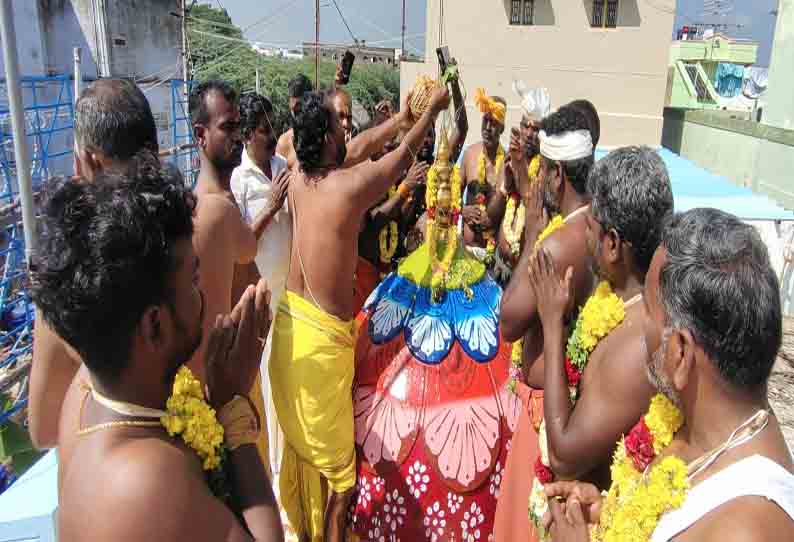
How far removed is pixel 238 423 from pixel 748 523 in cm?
107

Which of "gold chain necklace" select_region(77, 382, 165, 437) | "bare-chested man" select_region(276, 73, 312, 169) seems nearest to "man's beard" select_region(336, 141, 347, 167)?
"gold chain necklace" select_region(77, 382, 165, 437)

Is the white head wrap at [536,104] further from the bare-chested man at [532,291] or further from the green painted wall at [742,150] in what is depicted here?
the green painted wall at [742,150]

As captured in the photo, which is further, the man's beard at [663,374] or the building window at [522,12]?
the building window at [522,12]

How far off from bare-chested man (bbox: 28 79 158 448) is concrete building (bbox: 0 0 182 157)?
1122 cm

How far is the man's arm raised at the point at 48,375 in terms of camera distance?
5.98ft

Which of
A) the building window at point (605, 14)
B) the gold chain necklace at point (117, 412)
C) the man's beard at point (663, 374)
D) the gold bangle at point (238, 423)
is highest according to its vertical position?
the building window at point (605, 14)

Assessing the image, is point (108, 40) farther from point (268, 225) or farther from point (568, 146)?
point (568, 146)

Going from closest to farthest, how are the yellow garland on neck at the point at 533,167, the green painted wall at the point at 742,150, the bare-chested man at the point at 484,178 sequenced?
the yellow garland on neck at the point at 533,167, the bare-chested man at the point at 484,178, the green painted wall at the point at 742,150

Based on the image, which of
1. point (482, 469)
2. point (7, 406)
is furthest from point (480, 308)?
point (7, 406)

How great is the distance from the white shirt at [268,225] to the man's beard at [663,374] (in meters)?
2.59

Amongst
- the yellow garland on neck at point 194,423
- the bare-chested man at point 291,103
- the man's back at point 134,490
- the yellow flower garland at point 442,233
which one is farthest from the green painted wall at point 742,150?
the man's back at point 134,490

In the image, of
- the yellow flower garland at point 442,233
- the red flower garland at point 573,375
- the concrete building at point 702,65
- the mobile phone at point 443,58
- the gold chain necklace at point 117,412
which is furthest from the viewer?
the concrete building at point 702,65

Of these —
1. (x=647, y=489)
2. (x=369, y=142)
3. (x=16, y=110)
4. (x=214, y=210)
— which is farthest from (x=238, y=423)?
(x=369, y=142)

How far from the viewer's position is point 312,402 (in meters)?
2.55
